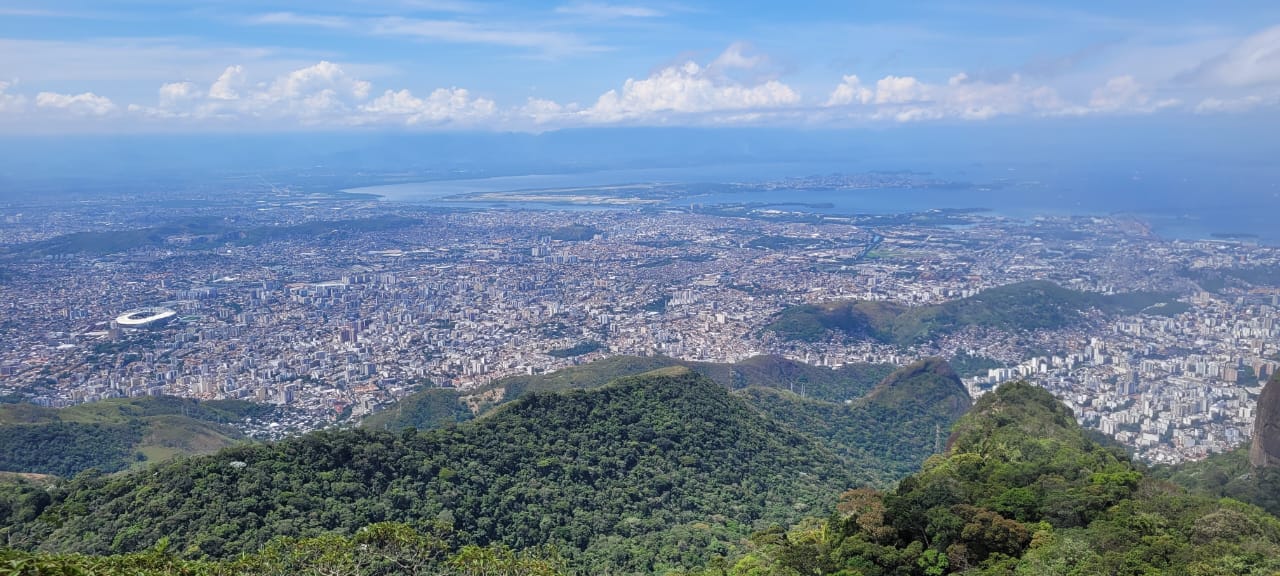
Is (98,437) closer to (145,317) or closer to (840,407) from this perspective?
(840,407)

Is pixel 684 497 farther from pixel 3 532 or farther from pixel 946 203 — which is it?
pixel 946 203

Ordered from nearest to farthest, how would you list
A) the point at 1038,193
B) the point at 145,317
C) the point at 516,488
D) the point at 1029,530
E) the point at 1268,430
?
the point at 1029,530 < the point at 516,488 < the point at 1268,430 < the point at 145,317 < the point at 1038,193

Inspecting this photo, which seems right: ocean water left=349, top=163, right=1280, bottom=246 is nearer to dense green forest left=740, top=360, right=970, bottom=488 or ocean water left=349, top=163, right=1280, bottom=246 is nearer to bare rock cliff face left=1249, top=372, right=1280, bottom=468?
dense green forest left=740, top=360, right=970, bottom=488

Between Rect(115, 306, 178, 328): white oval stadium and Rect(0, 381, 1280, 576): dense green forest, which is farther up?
Rect(0, 381, 1280, 576): dense green forest

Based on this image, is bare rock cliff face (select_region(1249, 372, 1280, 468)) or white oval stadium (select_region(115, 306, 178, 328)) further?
white oval stadium (select_region(115, 306, 178, 328))

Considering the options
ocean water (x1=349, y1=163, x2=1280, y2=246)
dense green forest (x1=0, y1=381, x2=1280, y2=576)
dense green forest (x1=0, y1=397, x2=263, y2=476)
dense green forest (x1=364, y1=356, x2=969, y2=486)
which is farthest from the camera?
ocean water (x1=349, y1=163, x2=1280, y2=246)

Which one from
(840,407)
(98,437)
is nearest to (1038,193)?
(840,407)

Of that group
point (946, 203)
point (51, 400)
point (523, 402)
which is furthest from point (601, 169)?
point (523, 402)

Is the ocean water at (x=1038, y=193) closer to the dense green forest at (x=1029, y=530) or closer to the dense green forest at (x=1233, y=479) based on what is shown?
the dense green forest at (x=1233, y=479)

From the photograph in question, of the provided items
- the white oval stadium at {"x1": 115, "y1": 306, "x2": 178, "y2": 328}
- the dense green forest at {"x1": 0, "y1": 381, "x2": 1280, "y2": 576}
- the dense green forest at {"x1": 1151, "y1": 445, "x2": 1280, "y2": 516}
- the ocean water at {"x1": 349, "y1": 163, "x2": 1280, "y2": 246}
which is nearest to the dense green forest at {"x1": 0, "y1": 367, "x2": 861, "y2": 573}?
the dense green forest at {"x1": 0, "y1": 381, "x2": 1280, "y2": 576}
